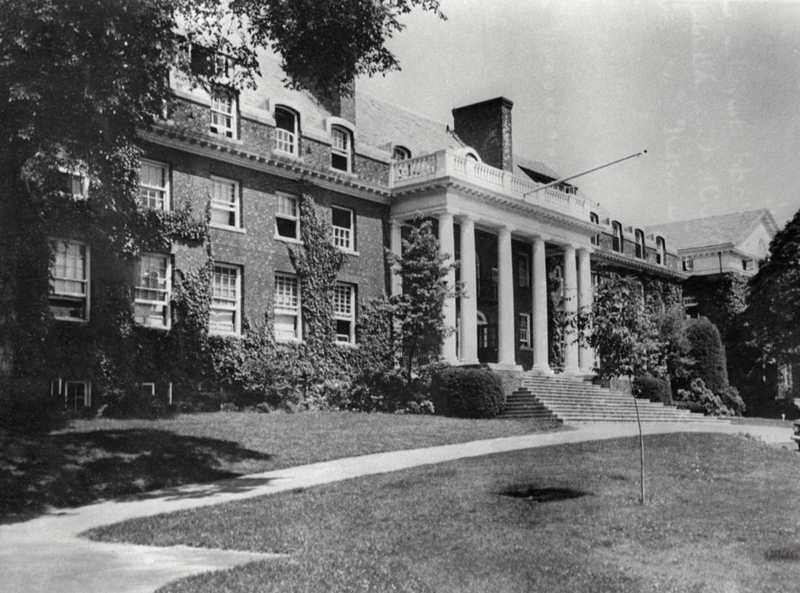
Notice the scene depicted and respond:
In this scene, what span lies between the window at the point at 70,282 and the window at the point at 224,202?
483cm

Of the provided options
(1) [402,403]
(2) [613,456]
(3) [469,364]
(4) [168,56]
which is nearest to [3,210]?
(4) [168,56]

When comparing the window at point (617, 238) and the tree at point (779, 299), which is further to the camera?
the window at point (617, 238)

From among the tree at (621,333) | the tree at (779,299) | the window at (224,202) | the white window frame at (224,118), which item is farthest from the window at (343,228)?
the tree at (779,299)

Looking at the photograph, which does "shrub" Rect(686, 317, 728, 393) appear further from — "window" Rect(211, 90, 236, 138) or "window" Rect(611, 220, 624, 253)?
"window" Rect(211, 90, 236, 138)

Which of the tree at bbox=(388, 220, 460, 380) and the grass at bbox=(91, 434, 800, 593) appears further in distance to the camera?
the tree at bbox=(388, 220, 460, 380)

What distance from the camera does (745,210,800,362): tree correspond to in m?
42.9

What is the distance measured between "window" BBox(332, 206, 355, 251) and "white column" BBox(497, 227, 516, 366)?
637 cm

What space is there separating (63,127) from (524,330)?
1154 inches

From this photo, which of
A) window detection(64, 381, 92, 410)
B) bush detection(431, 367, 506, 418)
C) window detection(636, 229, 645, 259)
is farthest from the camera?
window detection(636, 229, 645, 259)

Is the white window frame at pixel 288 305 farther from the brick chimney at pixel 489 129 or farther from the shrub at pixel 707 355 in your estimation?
the shrub at pixel 707 355

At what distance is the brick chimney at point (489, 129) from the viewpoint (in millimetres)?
39500

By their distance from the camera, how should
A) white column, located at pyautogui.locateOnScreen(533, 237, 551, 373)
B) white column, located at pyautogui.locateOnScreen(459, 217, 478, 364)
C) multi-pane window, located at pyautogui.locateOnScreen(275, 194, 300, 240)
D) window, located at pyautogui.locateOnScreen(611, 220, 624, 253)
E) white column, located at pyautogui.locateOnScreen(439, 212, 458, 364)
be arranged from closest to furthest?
multi-pane window, located at pyautogui.locateOnScreen(275, 194, 300, 240)
white column, located at pyautogui.locateOnScreen(439, 212, 458, 364)
white column, located at pyautogui.locateOnScreen(459, 217, 478, 364)
white column, located at pyautogui.locateOnScreen(533, 237, 551, 373)
window, located at pyautogui.locateOnScreen(611, 220, 624, 253)

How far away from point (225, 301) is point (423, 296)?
656 cm

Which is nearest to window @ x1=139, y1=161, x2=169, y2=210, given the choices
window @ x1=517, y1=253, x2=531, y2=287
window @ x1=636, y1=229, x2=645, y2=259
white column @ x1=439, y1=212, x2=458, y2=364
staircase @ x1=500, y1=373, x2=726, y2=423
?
white column @ x1=439, y1=212, x2=458, y2=364
